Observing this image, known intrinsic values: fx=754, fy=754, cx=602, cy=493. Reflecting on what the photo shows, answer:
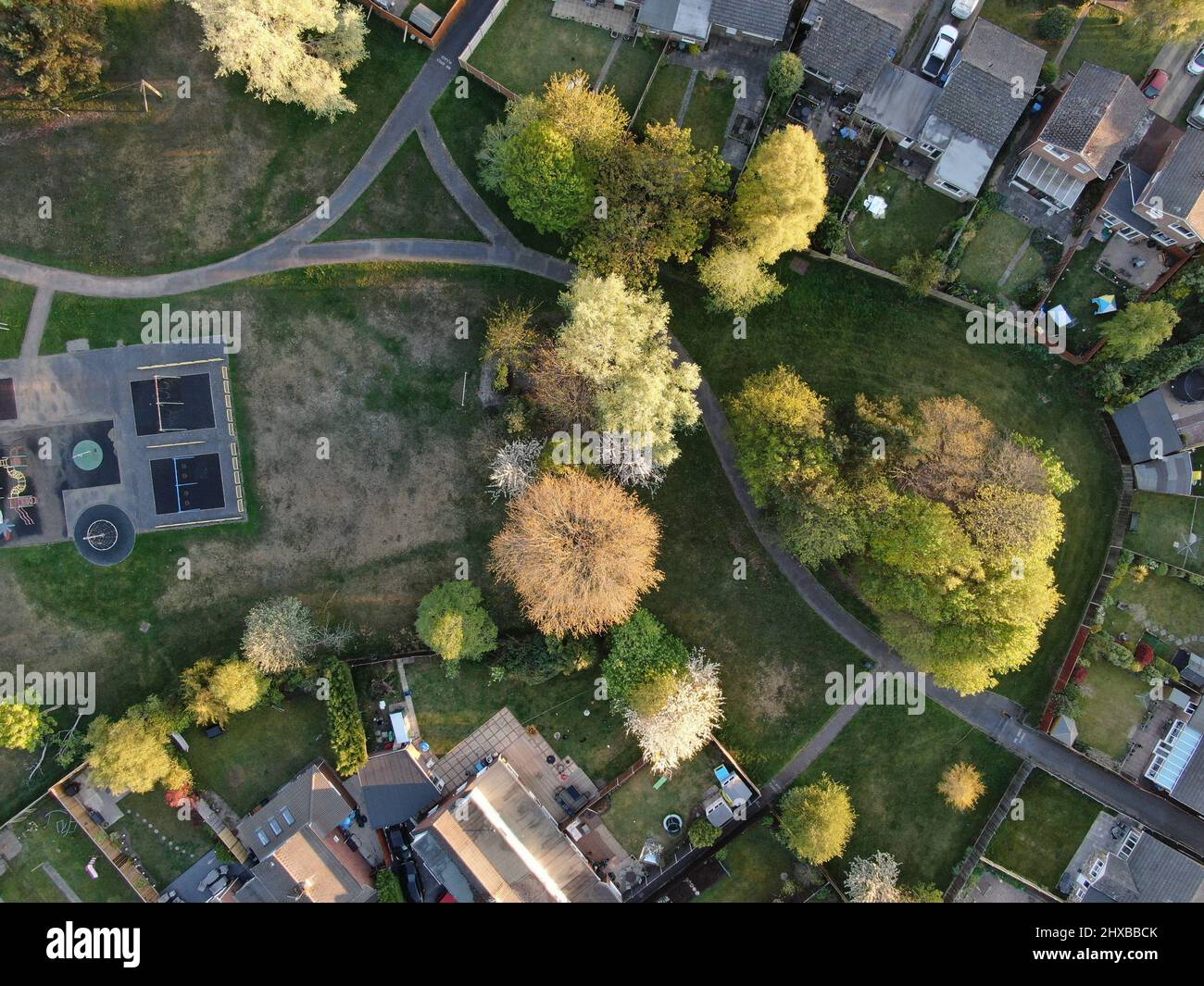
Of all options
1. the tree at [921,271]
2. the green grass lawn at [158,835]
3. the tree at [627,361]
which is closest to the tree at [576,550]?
the tree at [627,361]

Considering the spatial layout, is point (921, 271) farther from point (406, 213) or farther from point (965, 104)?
point (406, 213)

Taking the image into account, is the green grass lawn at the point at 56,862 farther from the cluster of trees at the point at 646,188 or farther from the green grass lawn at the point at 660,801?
the cluster of trees at the point at 646,188

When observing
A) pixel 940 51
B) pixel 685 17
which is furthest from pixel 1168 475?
pixel 685 17

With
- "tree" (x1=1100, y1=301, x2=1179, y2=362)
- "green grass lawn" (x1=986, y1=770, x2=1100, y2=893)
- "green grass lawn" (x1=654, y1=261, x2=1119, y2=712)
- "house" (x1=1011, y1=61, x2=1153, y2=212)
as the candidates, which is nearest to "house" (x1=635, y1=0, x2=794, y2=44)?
"green grass lawn" (x1=654, y1=261, x2=1119, y2=712)

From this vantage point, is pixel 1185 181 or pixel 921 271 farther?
pixel 921 271

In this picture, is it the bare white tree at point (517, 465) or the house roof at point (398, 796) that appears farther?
the house roof at point (398, 796)
